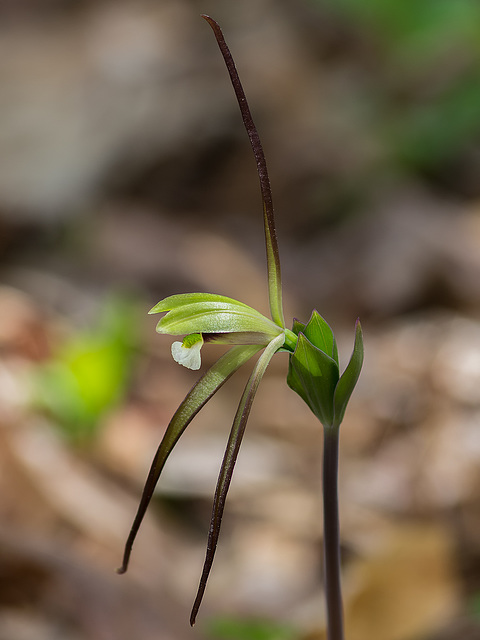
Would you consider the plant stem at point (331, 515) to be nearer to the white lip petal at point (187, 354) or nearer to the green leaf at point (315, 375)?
the green leaf at point (315, 375)

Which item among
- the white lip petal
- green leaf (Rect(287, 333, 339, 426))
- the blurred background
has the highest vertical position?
the blurred background

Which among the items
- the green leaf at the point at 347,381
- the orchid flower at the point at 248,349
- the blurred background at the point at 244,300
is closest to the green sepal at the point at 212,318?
the orchid flower at the point at 248,349

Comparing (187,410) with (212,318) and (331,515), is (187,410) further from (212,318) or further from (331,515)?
(331,515)

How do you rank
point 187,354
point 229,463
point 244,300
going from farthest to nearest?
point 244,300, point 187,354, point 229,463

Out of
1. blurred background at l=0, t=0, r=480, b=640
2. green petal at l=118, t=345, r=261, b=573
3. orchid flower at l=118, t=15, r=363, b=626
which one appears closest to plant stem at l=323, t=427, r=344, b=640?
orchid flower at l=118, t=15, r=363, b=626

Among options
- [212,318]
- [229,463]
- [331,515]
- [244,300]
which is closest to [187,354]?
[212,318]

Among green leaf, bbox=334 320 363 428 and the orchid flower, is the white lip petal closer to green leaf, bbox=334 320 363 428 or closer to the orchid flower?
the orchid flower

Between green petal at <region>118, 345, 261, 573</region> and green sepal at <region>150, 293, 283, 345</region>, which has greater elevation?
green sepal at <region>150, 293, 283, 345</region>

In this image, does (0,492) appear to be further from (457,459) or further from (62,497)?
(457,459)
